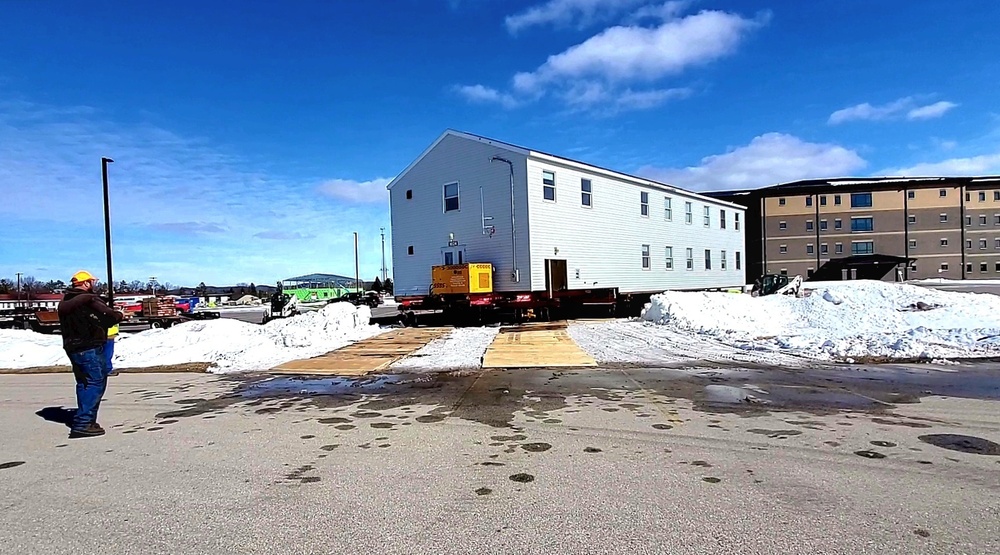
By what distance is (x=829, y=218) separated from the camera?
2542 inches

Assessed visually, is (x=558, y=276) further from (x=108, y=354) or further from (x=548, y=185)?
(x=108, y=354)

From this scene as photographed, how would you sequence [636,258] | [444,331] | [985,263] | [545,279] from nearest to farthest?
[444,331]
[545,279]
[636,258]
[985,263]

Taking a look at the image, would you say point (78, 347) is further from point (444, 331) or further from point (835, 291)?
point (835, 291)

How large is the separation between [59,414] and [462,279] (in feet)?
46.9

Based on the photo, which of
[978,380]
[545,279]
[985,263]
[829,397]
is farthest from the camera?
[985,263]

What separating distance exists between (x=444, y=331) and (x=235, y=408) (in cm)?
1114

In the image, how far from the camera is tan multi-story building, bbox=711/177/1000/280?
6247cm

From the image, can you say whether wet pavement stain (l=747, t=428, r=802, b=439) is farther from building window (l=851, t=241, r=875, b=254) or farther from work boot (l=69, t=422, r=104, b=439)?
building window (l=851, t=241, r=875, b=254)

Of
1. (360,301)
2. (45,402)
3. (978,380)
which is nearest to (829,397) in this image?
(978,380)

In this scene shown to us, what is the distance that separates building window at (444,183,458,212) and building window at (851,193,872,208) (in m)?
55.9

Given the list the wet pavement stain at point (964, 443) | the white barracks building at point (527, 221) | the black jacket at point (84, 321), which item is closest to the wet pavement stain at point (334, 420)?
the black jacket at point (84, 321)

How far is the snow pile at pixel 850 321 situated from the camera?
1208 cm

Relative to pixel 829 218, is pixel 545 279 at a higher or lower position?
lower

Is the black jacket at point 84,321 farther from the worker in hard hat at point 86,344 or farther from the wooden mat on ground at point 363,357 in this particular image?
the wooden mat on ground at point 363,357
